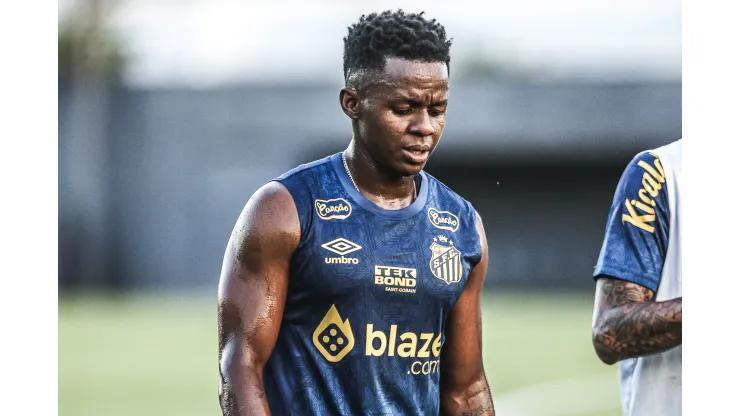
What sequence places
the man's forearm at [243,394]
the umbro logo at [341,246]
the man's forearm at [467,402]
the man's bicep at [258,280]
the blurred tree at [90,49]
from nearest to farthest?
1. the man's forearm at [243,394]
2. the man's bicep at [258,280]
3. the umbro logo at [341,246]
4. the man's forearm at [467,402]
5. the blurred tree at [90,49]

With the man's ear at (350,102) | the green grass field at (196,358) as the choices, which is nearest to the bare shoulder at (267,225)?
the man's ear at (350,102)

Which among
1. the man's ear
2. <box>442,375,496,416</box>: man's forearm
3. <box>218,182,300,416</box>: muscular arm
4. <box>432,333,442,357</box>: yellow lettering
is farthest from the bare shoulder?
<box>442,375,496,416</box>: man's forearm

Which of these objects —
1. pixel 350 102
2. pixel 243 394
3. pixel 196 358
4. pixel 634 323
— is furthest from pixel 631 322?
pixel 196 358

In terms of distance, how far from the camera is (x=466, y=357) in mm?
4457

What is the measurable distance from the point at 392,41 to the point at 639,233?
1.22 meters

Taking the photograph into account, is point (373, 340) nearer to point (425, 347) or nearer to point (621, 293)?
point (425, 347)

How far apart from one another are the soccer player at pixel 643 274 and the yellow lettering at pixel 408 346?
72cm

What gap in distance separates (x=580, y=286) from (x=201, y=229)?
402 inches

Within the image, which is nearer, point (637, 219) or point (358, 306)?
point (358, 306)

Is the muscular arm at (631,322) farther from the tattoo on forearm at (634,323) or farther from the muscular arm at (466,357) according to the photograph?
the muscular arm at (466,357)

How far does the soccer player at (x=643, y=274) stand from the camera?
427 cm

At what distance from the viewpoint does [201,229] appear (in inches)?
1166

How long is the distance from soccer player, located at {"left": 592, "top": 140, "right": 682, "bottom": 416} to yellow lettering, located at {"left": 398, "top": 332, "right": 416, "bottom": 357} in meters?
0.72
